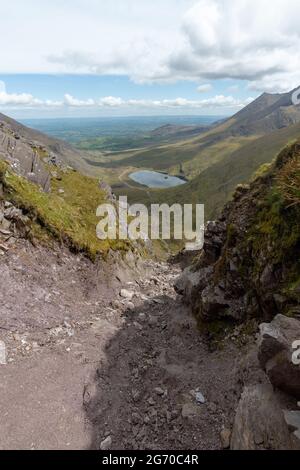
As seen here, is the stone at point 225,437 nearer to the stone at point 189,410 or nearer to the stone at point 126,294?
the stone at point 189,410

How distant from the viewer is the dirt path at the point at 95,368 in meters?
11.8

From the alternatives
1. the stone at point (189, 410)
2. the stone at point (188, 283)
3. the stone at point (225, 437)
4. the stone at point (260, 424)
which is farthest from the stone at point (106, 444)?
the stone at point (188, 283)

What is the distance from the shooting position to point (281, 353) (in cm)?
964

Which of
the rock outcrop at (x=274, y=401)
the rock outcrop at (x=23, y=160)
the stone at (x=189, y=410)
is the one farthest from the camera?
the rock outcrop at (x=23, y=160)

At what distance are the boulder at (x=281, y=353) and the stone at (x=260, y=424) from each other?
0.57m

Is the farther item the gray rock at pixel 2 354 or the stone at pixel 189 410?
the gray rock at pixel 2 354

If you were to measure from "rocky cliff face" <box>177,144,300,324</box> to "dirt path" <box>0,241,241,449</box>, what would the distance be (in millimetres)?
2143

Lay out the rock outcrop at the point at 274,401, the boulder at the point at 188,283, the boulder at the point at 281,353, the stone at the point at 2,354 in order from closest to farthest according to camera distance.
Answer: the rock outcrop at the point at 274,401, the boulder at the point at 281,353, the stone at the point at 2,354, the boulder at the point at 188,283

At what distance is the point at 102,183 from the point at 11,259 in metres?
27.9

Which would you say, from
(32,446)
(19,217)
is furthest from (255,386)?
(19,217)

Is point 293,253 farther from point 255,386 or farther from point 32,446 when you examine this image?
point 32,446

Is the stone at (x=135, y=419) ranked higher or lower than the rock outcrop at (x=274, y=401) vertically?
lower

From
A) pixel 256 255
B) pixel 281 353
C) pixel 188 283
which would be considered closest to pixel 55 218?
pixel 188 283

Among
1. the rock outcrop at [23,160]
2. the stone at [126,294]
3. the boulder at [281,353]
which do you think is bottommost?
the stone at [126,294]
